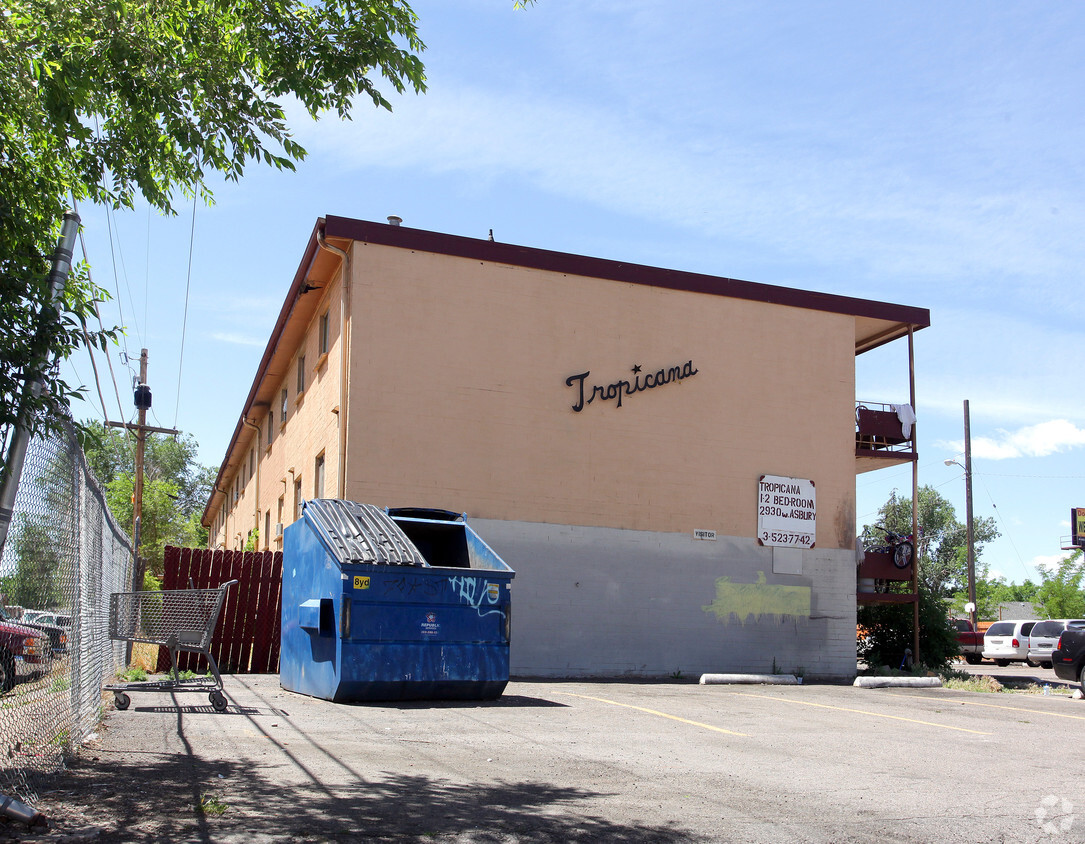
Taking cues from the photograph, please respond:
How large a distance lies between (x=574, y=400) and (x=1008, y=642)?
2039 centimetres

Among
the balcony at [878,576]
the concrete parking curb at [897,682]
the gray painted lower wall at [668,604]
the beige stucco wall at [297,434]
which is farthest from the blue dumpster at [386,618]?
the balcony at [878,576]

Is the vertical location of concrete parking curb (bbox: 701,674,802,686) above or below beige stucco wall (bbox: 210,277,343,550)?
below

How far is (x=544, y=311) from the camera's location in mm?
18953

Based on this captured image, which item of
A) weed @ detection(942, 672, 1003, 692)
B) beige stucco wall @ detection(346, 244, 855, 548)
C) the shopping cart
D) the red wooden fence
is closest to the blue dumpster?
the shopping cart

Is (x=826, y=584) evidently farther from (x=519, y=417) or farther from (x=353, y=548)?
(x=353, y=548)

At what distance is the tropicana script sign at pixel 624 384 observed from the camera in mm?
18953

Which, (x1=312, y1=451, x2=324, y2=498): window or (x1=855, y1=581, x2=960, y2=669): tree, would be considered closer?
(x1=312, y1=451, x2=324, y2=498): window

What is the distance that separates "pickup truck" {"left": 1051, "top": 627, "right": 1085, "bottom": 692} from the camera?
54.0ft

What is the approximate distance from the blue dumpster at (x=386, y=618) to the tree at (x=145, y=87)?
4782 millimetres

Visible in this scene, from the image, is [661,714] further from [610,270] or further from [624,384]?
[610,270]

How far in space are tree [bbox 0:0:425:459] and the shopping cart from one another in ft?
13.0

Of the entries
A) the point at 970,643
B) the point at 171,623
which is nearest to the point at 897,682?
the point at 171,623

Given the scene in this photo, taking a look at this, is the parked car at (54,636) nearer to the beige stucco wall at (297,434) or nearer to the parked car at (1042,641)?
the beige stucco wall at (297,434)

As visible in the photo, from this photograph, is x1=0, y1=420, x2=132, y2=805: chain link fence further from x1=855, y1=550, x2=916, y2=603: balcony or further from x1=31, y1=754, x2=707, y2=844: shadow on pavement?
x1=855, y1=550, x2=916, y2=603: balcony
